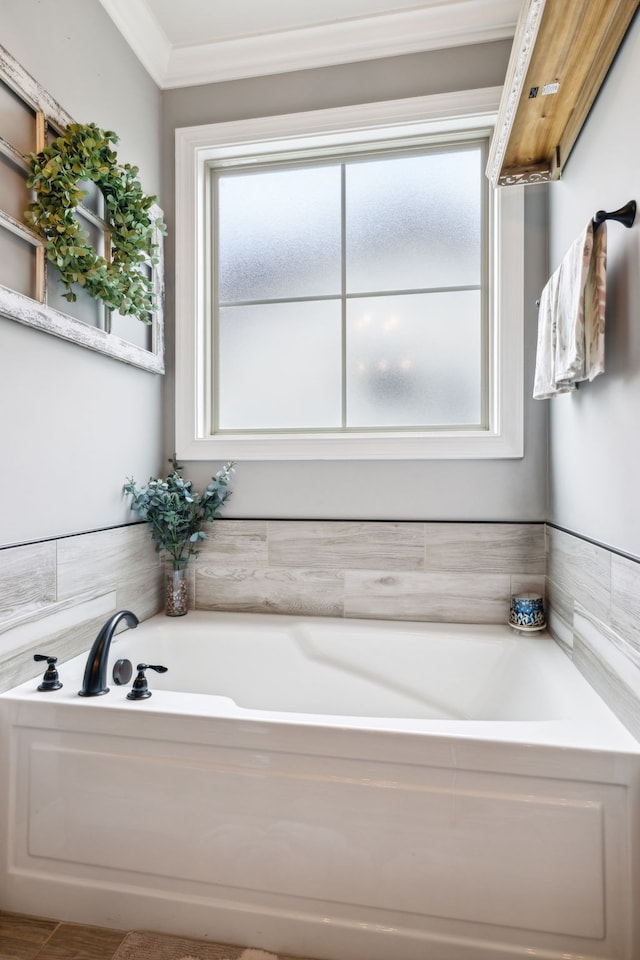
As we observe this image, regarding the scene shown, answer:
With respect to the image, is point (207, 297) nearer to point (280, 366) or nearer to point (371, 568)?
point (280, 366)

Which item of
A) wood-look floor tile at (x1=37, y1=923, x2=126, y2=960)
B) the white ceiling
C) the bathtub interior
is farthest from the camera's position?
the white ceiling

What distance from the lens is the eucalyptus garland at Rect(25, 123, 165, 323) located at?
1475 millimetres

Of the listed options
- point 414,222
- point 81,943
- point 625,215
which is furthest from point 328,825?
point 414,222

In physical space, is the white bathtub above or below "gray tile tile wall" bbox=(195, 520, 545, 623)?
below

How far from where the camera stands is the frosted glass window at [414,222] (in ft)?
6.95

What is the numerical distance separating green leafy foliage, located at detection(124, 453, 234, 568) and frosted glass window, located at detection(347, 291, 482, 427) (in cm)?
61

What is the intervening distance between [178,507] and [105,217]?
1.02m

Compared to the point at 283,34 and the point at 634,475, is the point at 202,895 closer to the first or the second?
the point at 634,475

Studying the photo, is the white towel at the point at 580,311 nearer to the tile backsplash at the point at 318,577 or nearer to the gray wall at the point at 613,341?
the gray wall at the point at 613,341

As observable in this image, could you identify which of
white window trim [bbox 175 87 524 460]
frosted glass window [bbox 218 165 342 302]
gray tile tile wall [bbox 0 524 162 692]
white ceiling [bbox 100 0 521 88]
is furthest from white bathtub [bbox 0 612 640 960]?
white ceiling [bbox 100 0 521 88]

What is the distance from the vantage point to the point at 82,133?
156 cm

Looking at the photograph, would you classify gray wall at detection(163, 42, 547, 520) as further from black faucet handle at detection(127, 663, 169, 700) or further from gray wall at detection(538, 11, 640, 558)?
black faucet handle at detection(127, 663, 169, 700)

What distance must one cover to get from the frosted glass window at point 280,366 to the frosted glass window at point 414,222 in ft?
0.74

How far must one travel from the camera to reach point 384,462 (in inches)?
81.1
